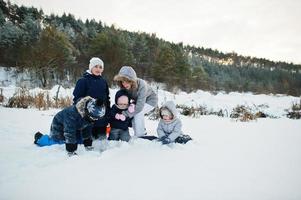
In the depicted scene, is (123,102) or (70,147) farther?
(123,102)

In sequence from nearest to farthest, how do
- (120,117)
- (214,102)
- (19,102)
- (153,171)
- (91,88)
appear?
(153,171) < (91,88) < (120,117) < (19,102) < (214,102)

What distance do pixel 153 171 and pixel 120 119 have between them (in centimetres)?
147

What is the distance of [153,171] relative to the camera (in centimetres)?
301

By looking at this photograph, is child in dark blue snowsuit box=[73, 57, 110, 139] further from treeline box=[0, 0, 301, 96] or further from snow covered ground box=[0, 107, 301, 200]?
treeline box=[0, 0, 301, 96]

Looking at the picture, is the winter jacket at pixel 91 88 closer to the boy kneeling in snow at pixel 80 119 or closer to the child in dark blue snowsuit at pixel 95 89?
the child in dark blue snowsuit at pixel 95 89

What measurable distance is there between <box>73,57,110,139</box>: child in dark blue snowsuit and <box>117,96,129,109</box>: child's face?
18cm

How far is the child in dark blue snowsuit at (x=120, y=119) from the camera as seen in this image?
4.31m

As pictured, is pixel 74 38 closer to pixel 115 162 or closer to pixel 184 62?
pixel 184 62

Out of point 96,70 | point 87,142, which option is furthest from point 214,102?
point 87,142

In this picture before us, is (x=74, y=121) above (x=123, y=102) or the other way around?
the other way around

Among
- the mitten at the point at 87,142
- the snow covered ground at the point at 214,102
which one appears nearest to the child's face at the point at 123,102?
the mitten at the point at 87,142

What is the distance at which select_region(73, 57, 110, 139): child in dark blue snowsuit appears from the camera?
4117 millimetres

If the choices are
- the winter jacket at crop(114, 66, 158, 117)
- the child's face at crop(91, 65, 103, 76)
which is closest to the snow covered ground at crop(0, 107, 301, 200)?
the winter jacket at crop(114, 66, 158, 117)

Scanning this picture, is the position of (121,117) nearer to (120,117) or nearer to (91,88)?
(120,117)
